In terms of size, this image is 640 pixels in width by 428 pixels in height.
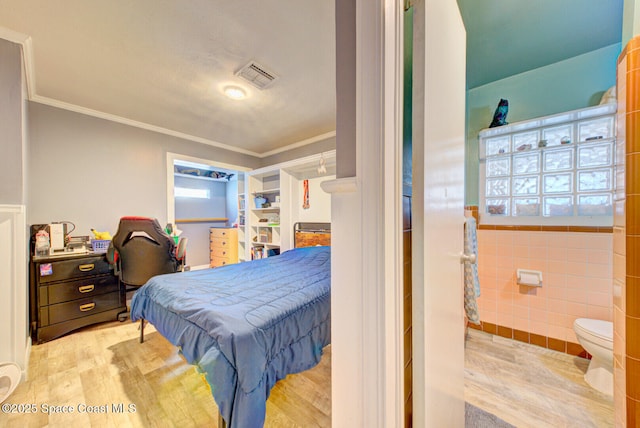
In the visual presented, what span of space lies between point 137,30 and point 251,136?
6.38 ft

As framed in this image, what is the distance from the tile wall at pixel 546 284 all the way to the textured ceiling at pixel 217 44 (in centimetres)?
148

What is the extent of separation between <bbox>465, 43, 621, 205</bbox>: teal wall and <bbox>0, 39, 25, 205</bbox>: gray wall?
3.69m

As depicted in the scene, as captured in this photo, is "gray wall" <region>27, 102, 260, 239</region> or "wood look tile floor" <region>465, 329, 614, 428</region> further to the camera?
"gray wall" <region>27, 102, 260, 239</region>

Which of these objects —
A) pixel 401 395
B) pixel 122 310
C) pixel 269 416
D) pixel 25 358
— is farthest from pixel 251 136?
pixel 401 395

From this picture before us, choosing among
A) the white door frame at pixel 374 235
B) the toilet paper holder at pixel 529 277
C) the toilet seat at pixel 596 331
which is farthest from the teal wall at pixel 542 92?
the white door frame at pixel 374 235

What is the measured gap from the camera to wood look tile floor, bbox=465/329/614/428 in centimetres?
120

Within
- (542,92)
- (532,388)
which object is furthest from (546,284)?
(542,92)

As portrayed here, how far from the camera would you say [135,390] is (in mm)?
1391

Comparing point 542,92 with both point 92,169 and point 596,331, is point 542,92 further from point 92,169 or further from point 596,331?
point 92,169

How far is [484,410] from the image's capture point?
1.26 m

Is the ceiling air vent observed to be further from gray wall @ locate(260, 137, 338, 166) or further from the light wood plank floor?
the light wood plank floor

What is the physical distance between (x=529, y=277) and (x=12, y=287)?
3889 millimetres

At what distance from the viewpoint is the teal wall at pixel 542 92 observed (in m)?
Result: 1.69

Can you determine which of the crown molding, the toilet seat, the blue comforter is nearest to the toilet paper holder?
the toilet seat
